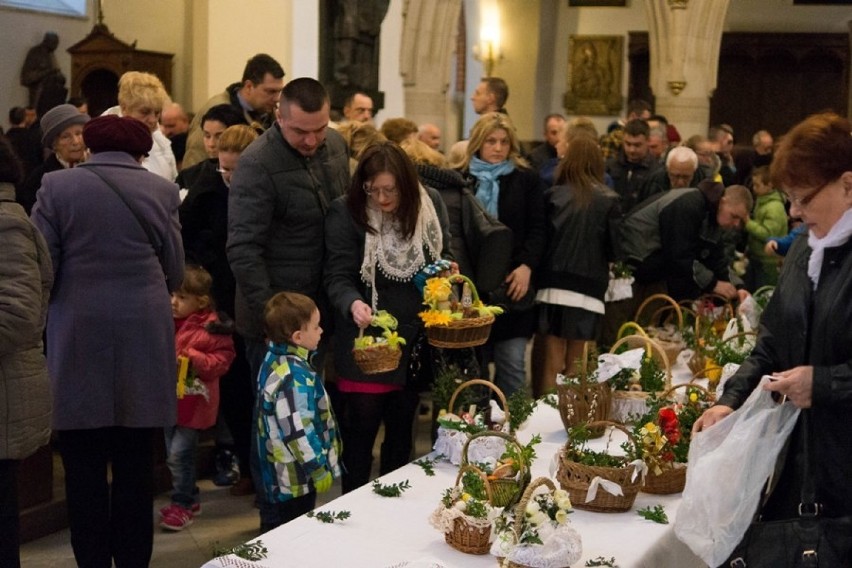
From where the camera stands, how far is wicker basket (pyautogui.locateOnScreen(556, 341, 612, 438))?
13.9ft

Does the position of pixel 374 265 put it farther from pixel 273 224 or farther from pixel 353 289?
pixel 273 224

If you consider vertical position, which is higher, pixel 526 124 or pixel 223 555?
pixel 526 124

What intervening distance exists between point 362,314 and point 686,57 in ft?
35.6

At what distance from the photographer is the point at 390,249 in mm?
4574

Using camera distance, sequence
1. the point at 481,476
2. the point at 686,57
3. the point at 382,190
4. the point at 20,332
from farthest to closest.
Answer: the point at 686,57, the point at 382,190, the point at 20,332, the point at 481,476

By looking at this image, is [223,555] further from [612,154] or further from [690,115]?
[690,115]

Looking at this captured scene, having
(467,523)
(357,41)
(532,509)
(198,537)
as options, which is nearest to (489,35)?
(357,41)

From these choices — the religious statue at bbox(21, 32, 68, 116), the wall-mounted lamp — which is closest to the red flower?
the religious statue at bbox(21, 32, 68, 116)

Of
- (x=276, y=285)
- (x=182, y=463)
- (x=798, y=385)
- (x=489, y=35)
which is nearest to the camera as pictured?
(x=798, y=385)

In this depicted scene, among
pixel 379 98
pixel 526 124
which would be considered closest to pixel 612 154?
pixel 379 98

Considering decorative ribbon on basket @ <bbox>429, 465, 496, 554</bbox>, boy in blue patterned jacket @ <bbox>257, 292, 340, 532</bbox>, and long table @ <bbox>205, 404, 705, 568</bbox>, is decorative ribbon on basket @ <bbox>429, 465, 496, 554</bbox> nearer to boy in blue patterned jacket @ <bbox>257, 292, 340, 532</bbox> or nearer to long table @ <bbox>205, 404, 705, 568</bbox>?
long table @ <bbox>205, 404, 705, 568</bbox>

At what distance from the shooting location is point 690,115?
14.2 m

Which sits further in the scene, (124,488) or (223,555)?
(124,488)

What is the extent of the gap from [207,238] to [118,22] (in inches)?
237
